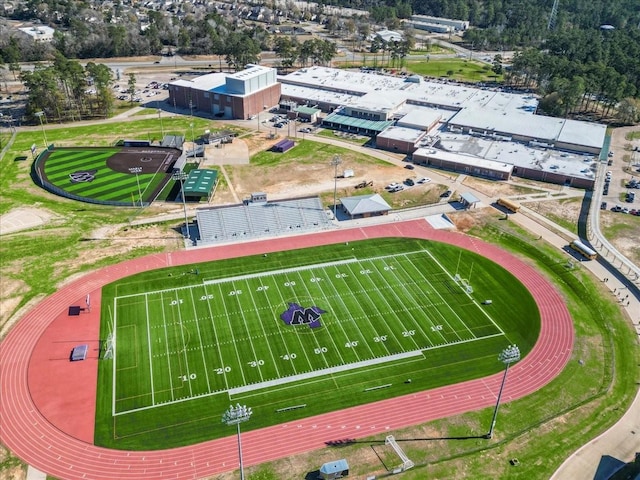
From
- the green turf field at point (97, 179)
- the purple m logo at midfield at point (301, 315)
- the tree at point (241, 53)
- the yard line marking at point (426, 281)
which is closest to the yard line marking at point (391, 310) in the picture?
the yard line marking at point (426, 281)

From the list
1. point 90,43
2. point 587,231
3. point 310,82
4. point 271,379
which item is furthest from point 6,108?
point 587,231

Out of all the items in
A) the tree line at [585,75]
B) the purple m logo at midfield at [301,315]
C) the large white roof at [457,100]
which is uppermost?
the tree line at [585,75]

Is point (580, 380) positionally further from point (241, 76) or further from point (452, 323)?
point (241, 76)

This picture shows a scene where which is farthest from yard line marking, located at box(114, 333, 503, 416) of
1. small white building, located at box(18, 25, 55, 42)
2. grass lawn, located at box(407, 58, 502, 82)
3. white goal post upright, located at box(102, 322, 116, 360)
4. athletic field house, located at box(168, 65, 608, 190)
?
small white building, located at box(18, 25, 55, 42)

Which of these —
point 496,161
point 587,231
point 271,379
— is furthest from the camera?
point 496,161

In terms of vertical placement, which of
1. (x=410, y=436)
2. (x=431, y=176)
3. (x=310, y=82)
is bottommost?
(x=410, y=436)

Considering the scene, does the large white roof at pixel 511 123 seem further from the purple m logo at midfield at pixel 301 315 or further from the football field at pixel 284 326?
the purple m logo at midfield at pixel 301 315
